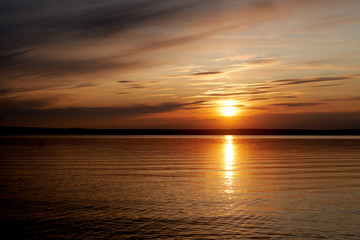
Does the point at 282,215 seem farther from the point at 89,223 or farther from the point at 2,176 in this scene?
the point at 2,176

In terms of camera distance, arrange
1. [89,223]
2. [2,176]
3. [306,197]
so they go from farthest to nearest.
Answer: [2,176], [306,197], [89,223]

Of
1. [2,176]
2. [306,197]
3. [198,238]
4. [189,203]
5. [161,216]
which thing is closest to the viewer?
[198,238]

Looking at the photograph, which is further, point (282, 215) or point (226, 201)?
point (226, 201)

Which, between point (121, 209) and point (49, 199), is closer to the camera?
point (121, 209)

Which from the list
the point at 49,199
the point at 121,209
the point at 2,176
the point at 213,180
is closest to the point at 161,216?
the point at 121,209

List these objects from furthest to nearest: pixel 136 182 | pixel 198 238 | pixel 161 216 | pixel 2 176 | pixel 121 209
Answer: pixel 2 176 → pixel 136 182 → pixel 121 209 → pixel 161 216 → pixel 198 238

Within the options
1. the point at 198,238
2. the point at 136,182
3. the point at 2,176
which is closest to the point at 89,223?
the point at 198,238

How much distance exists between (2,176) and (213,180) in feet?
56.0

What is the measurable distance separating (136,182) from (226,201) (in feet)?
29.7

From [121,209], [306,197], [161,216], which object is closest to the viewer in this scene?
[161,216]

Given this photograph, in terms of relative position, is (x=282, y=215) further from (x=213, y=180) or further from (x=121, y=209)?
(x=213, y=180)

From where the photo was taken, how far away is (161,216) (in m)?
17.7

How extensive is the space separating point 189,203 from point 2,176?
59.9ft

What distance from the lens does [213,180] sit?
29641mm
